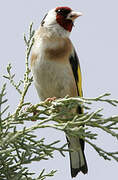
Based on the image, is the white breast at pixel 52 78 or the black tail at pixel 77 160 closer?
the white breast at pixel 52 78

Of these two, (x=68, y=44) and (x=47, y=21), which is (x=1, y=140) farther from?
(x=47, y=21)

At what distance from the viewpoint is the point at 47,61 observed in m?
3.65

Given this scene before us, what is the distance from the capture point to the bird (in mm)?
3676

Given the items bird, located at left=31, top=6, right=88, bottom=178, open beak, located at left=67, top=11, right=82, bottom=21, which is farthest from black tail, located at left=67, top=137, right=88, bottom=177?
open beak, located at left=67, top=11, right=82, bottom=21

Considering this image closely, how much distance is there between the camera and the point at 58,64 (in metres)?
3.68

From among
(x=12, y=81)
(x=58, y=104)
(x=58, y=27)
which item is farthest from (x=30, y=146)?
(x=58, y=27)

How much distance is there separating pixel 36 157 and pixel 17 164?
148 mm

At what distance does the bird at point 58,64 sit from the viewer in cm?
368

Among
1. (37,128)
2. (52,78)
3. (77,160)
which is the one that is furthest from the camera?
(77,160)

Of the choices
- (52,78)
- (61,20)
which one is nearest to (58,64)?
(52,78)

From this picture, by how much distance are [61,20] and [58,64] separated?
797mm

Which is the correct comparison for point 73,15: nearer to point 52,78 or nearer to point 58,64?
point 58,64

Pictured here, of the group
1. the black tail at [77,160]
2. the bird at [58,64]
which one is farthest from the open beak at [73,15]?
the black tail at [77,160]

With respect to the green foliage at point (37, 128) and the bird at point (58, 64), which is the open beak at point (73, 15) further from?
the green foliage at point (37, 128)
